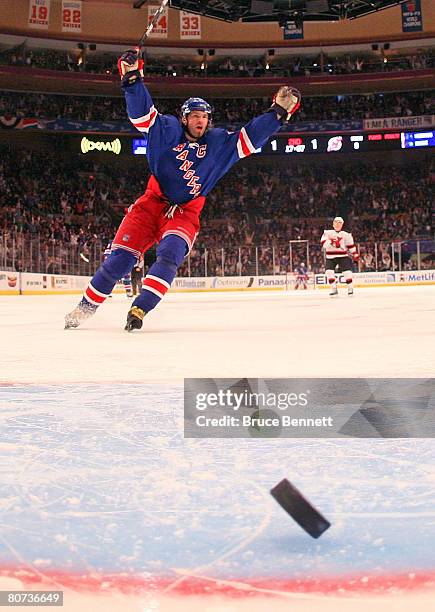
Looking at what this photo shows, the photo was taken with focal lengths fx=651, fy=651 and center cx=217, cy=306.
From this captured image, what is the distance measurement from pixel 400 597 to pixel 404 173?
2764cm

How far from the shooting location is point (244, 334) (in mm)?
3275

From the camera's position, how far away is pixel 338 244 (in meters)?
11.2

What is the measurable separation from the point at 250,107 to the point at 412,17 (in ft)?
23.4

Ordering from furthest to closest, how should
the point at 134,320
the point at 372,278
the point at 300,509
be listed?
1. the point at 372,278
2. the point at 134,320
3. the point at 300,509

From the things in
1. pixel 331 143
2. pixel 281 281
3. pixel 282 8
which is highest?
pixel 282 8

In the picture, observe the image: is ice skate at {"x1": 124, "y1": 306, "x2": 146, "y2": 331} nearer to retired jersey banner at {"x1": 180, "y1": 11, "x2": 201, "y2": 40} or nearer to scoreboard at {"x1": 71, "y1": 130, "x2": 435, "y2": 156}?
scoreboard at {"x1": 71, "y1": 130, "x2": 435, "y2": 156}

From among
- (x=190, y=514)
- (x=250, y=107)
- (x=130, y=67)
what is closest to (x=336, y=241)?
(x=130, y=67)

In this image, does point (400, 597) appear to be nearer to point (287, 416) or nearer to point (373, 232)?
point (287, 416)

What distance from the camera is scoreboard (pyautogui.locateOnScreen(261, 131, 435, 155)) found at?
25.7m

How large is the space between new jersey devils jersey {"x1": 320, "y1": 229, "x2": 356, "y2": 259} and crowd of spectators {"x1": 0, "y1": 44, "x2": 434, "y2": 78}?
56.0 feet

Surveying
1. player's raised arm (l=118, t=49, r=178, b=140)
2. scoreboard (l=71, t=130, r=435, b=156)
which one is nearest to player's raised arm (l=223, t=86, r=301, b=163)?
player's raised arm (l=118, t=49, r=178, b=140)

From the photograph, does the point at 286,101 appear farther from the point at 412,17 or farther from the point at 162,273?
the point at 412,17

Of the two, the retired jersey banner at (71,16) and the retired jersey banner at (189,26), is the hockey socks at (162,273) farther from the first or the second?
the retired jersey banner at (189,26)

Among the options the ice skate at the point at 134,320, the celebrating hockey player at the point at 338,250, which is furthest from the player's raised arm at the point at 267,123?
the celebrating hockey player at the point at 338,250
